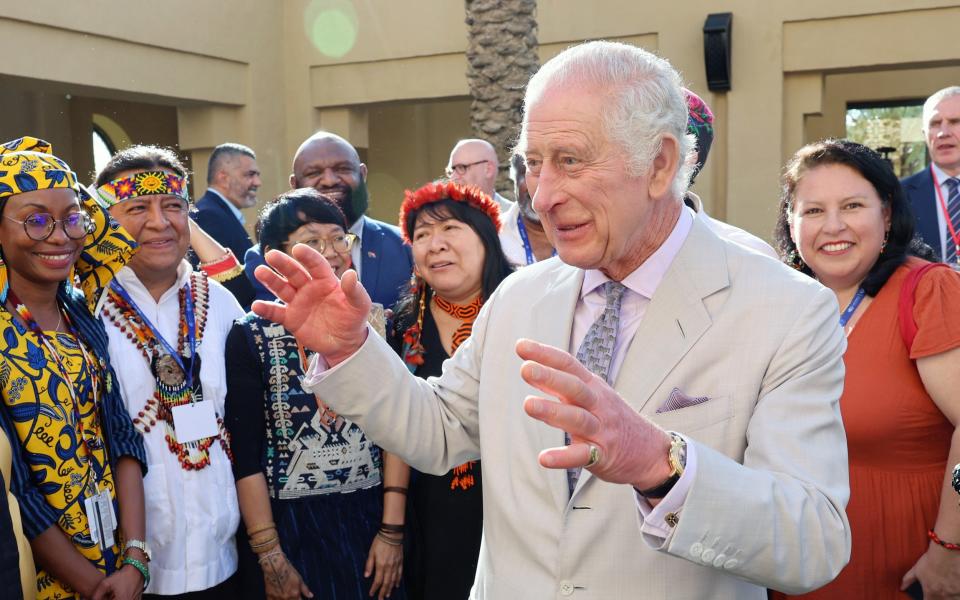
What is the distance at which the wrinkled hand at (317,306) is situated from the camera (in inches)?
72.9

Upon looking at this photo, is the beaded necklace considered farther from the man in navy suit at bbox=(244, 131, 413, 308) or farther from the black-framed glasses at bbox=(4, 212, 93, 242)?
the man in navy suit at bbox=(244, 131, 413, 308)

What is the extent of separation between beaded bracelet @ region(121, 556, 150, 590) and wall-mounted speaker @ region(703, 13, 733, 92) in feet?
28.3

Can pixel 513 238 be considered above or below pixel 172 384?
above

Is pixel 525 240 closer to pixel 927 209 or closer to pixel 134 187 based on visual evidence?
pixel 134 187

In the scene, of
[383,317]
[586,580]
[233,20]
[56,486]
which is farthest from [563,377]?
[233,20]

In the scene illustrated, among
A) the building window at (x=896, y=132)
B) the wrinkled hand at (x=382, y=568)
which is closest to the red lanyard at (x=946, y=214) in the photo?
the wrinkled hand at (x=382, y=568)

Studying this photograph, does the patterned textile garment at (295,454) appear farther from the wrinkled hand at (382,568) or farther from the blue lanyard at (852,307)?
the blue lanyard at (852,307)

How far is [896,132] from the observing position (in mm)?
15305

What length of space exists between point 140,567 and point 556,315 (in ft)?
5.54

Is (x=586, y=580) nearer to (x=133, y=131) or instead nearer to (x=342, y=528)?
(x=342, y=528)

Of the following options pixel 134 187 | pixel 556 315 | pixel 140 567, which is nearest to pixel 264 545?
pixel 140 567

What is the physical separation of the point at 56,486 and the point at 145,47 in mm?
8650

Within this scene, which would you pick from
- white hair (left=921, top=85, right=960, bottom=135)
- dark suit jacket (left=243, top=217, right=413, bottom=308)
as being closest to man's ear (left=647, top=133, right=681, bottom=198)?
dark suit jacket (left=243, top=217, right=413, bottom=308)

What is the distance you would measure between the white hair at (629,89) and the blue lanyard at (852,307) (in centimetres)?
137
